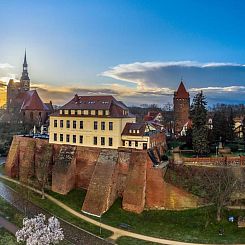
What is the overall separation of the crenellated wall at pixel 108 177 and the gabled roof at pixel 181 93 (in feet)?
64.6

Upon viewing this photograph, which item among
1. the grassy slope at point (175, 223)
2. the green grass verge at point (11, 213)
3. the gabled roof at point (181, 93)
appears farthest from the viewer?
the gabled roof at point (181, 93)

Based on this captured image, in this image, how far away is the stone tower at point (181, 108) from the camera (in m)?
55.5

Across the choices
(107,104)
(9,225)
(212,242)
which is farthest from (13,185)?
(212,242)

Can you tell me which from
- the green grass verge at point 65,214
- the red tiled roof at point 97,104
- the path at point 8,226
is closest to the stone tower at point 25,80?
the red tiled roof at point 97,104

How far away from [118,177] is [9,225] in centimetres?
1110

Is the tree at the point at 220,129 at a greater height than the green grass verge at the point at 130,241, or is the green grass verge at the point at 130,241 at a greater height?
→ the tree at the point at 220,129

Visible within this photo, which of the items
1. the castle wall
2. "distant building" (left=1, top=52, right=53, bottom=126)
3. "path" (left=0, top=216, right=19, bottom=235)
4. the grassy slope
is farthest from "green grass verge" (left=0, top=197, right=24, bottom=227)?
"distant building" (left=1, top=52, right=53, bottom=126)

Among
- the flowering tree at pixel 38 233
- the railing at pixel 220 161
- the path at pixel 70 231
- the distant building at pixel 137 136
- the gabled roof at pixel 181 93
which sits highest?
the gabled roof at pixel 181 93

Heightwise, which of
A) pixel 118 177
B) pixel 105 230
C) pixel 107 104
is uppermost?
pixel 107 104

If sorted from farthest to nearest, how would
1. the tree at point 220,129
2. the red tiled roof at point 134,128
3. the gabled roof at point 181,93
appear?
the gabled roof at point 181,93
the tree at point 220,129
the red tiled roof at point 134,128

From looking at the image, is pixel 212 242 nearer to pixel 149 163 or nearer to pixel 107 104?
pixel 149 163

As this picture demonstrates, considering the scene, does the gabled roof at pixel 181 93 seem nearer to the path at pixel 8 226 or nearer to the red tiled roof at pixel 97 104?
the red tiled roof at pixel 97 104

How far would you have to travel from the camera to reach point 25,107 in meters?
71.8

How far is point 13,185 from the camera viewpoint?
3888 cm
